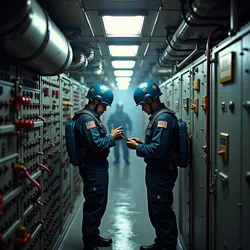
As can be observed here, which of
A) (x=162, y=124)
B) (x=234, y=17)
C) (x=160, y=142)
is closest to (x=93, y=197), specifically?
(x=160, y=142)

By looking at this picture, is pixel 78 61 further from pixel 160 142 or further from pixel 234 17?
pixel 234 17

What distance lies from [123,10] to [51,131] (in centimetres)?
156

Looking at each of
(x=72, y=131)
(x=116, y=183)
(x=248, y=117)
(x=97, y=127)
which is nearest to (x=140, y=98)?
(x=97, y=127)

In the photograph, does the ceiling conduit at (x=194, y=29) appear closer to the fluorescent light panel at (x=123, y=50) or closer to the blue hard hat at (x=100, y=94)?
the fluorescent light panel at (x=123, y=50)

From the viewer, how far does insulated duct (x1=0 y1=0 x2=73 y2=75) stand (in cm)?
186

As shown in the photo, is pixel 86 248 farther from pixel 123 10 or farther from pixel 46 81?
pixel 123 10

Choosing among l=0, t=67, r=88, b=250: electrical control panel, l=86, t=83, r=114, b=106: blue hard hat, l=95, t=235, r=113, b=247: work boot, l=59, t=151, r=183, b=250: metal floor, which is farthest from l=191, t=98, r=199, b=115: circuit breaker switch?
l=95, t=235, r=113, b=247: work boot

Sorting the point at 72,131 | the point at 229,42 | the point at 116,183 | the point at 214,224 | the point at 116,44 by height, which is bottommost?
the point at 116,183

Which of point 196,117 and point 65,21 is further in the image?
point 65,21

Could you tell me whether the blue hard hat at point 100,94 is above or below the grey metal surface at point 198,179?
above

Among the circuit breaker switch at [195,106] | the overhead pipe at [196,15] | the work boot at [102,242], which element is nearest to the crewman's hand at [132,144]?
the circuit breaker switch at [195,106]

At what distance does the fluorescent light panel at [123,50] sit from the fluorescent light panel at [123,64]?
2.44 feet

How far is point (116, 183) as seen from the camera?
7.09 m

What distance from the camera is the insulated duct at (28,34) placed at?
186 centimetres
